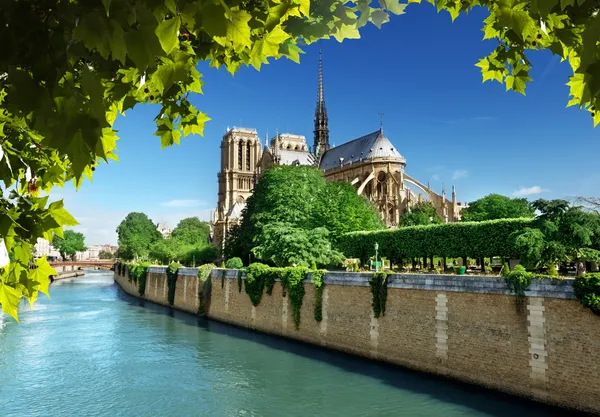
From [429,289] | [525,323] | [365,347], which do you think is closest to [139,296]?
[365,347]

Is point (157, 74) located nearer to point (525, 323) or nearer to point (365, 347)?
point (525, 323)

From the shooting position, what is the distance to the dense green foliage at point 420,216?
54.1 meters

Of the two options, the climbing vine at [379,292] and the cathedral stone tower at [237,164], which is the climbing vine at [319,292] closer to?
the climbing vine at [379,292]

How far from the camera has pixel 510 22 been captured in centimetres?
256

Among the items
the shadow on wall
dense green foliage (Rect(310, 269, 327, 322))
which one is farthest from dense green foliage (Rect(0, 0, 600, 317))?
dense green foliage (Rect(310, 269, 327, 322))

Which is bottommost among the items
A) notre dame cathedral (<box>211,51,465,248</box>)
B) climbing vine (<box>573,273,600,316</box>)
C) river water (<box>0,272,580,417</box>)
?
river water (<box>0,272,580,417</box>)

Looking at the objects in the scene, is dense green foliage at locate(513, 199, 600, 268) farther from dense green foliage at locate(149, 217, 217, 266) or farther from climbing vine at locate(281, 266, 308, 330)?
dense green foliage at locate(149, 217, 217, 266)

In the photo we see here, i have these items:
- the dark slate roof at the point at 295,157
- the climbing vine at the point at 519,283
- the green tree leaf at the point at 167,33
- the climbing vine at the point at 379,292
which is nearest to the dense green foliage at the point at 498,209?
the dark slate roof at the point at 295,157

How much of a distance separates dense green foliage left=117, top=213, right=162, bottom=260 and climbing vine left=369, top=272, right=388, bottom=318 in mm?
63695

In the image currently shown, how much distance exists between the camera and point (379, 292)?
19125 mm

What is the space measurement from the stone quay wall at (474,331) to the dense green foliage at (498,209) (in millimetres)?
37592

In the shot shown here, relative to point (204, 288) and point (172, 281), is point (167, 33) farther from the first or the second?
point (172, 281)

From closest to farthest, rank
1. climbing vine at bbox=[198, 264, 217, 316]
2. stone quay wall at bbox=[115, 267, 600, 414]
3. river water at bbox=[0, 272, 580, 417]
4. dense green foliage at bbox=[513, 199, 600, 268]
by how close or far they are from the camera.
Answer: stone quay wall at bbox=[115, 267, 600, 414], river water at bbox=[0, 272, 580, 417], dense green foliage at bbox=[513, 199, 600, 268], climbing vine at bbox=[198, 264, 217, 316]

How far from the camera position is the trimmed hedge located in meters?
25.8
